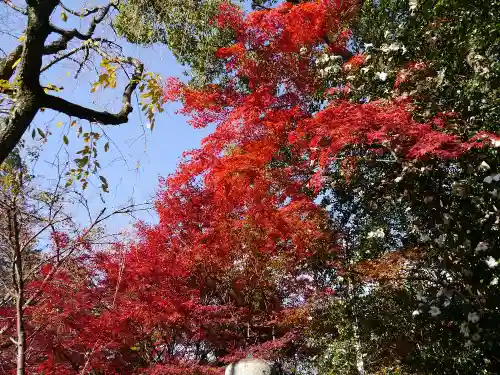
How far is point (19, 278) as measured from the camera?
3373mm

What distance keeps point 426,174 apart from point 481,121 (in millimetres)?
1157

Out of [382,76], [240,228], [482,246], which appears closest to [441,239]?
[482,246]

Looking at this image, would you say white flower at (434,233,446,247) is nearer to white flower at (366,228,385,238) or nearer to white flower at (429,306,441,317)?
white flower at (429,306,441,317)

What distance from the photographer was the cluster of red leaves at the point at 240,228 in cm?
758

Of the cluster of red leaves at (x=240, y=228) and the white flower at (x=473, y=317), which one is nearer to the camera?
the white flower at (x=473, y=317)

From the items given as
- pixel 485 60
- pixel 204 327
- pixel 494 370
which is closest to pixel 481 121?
pixel 485 60

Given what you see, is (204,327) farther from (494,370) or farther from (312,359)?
(494,370)

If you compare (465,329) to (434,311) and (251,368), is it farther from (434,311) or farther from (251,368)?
(251,368)

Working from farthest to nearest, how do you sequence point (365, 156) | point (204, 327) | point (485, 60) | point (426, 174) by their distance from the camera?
point (204, 327), point (365, 156), point (426, 174), point (485, 60)

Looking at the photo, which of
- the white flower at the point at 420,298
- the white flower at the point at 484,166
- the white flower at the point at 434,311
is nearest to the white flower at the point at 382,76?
the white flower at the point at 484,166

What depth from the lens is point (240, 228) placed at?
9531 millimetres

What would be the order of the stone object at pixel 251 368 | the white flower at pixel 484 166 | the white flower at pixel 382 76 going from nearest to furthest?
the stone object at pixel 251 368 → the white flower at pixel 484 166 → the white flower at pixel 382 76

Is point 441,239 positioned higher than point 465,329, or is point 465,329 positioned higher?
point 441,239

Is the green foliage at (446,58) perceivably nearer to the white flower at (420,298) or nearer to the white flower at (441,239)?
the white flower at (441,239)
